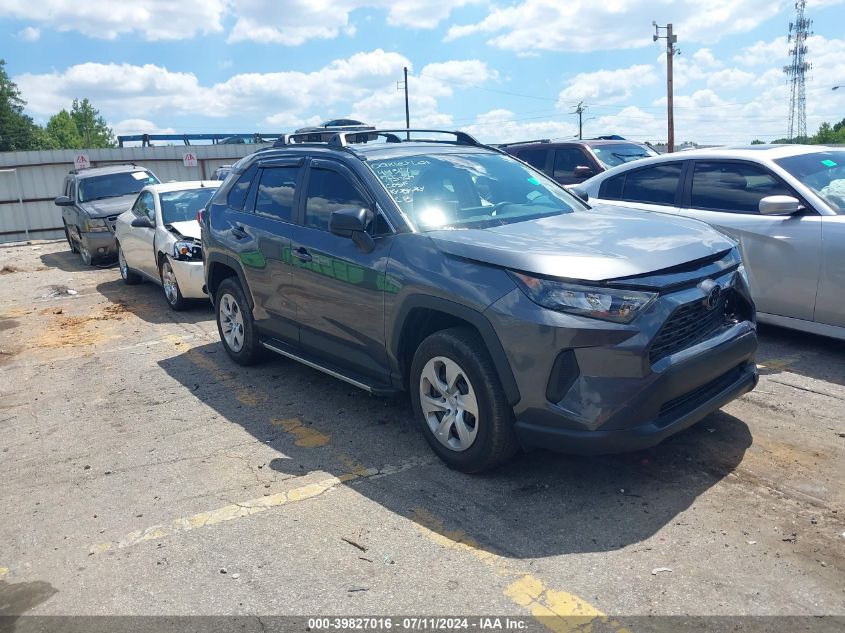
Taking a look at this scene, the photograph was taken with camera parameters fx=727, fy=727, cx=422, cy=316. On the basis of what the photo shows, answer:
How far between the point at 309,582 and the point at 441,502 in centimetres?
91

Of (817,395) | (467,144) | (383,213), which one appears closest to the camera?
(383,213)

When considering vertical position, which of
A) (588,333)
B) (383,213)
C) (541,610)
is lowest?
(541,610)

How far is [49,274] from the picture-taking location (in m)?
14.2

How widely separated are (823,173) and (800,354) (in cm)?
159

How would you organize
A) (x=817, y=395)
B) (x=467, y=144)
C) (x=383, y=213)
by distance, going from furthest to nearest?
(x=467, y=144) → (x=817, y=395) → (x=383, y=213)

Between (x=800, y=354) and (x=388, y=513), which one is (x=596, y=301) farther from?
(x=800, y=354)

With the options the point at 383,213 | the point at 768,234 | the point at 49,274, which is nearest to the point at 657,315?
the point at 383,213

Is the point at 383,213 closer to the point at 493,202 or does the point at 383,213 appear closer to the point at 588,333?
the point at 493,202

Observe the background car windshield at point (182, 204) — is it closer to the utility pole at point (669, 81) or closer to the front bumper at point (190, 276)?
the front bumper at point (190, 276)

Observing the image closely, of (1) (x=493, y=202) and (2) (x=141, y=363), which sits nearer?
(1) (x=493, y=202)

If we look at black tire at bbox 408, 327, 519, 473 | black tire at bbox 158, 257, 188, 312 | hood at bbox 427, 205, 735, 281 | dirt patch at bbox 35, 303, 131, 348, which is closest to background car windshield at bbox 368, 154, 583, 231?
hood at bbox 427, 205, 735, 281

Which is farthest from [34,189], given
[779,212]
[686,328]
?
[686,328]

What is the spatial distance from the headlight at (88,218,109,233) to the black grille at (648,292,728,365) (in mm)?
12502

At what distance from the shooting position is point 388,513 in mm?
3836
